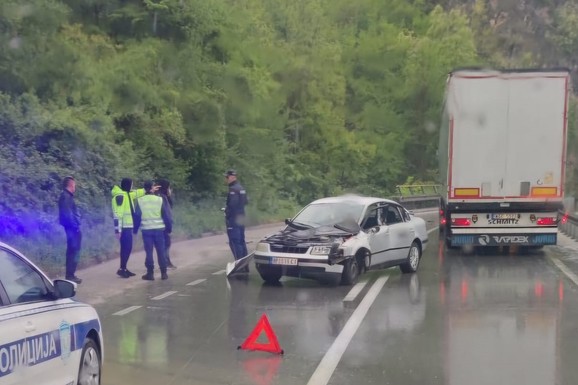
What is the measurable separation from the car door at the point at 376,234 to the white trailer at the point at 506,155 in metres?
3.56

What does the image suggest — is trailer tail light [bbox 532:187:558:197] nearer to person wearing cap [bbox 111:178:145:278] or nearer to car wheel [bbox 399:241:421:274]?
car wheel [bbox 399:241:421:274]

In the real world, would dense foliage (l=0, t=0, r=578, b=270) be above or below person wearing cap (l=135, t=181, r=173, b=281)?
above

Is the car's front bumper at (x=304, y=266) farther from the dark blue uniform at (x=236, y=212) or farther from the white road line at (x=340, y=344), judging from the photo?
the dark blue uniform at (x=236, y=212)

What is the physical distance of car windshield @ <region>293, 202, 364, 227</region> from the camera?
1309cm

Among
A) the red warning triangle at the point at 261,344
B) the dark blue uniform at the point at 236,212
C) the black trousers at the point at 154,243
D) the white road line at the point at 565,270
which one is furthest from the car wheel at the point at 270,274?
the white road line at the point at 565,270

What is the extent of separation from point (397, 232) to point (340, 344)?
5800 millimetres

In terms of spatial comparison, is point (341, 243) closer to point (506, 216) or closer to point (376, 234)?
point (376, 234)

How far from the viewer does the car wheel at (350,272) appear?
1210 centimetres

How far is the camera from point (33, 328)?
15.8ft

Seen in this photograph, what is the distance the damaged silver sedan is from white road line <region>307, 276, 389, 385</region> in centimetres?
81

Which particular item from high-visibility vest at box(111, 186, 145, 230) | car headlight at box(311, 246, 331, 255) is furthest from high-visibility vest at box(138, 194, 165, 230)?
car headlight at box(311, 246, 331, 255)

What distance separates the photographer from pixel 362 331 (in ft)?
29.0

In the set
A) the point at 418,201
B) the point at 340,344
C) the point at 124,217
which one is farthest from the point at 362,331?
the point at 418,201

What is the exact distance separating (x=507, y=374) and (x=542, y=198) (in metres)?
9.97
